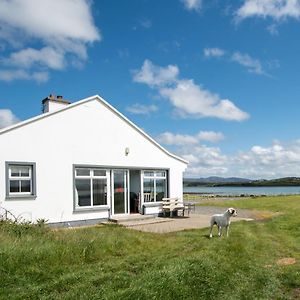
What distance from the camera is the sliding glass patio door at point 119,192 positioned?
21.6 meters

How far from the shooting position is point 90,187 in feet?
66.2

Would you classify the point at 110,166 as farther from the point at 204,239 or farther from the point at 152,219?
Result: the point at 204,239

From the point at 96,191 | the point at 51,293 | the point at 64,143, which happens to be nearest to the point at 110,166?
the point at 96,191

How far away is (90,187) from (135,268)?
1119cm

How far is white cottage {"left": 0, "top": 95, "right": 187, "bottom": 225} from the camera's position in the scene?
17438mm

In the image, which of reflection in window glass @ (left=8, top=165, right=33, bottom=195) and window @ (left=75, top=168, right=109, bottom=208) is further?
window @ (left=75, top=168, right=109, bottom=208)

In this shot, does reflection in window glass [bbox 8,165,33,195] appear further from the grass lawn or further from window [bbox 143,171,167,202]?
window [bbox 143,171,167,202]

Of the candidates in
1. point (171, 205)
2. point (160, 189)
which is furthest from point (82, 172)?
point (171, 205)

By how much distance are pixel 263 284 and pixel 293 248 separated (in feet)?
17.1

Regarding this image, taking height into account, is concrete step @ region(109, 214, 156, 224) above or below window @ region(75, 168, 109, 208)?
below

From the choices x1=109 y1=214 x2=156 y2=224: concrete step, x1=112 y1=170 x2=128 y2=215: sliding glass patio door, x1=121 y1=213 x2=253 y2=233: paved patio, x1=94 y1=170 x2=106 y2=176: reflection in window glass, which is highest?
x1=94 y1=170 x2=106 y2=176: reflection in window glass

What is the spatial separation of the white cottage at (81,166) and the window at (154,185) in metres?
0.05

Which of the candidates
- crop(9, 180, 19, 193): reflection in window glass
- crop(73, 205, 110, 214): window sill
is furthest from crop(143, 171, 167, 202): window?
crop(9, 180, 19, 193): reflection in window glass

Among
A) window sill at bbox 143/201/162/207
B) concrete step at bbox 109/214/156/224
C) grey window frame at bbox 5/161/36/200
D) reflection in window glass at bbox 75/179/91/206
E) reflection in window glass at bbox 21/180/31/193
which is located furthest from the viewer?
window sill at bbox 143/201/162/207
